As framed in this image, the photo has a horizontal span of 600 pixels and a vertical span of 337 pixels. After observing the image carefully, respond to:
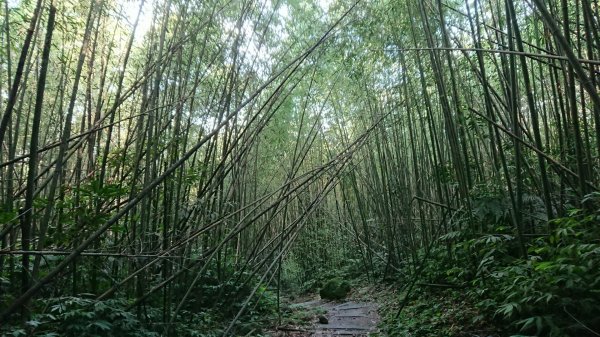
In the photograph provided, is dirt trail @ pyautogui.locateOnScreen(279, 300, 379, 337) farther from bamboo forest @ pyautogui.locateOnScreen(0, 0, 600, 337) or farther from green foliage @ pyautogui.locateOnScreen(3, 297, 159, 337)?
green foliage @ pyautogui.locateOnScreen(3, 297, 159, 337)

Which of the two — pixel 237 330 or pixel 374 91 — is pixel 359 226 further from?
pixel 237 330

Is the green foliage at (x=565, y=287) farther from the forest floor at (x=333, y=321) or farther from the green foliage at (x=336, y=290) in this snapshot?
the green foliage at (x=336, y=290)

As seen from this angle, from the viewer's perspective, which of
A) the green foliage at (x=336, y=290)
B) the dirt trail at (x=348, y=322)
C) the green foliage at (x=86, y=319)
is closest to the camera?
the green foliage at (x=86, y=319)

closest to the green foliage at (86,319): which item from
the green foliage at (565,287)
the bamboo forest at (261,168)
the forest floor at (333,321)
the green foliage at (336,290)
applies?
the bamboo forest at (261,168)

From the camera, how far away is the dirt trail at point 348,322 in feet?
13.4

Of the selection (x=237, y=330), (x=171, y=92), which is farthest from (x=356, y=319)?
(x=171, y=92)

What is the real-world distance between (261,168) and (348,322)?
314 centimetres

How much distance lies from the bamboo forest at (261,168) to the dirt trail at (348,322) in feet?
0.14

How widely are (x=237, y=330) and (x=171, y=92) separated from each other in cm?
235

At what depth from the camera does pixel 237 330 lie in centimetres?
391

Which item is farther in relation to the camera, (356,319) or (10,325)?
(356,319)

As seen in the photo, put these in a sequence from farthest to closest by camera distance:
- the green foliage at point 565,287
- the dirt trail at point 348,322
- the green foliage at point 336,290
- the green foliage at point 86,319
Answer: the green foliage at point 336,290, the dirt trail at point 348,322, the green foliage at point 86,319, the green foliage at point 565,287

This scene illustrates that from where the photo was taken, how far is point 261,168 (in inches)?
270

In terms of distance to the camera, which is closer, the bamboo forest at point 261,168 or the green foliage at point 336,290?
the bamboo forest at point 261,168
